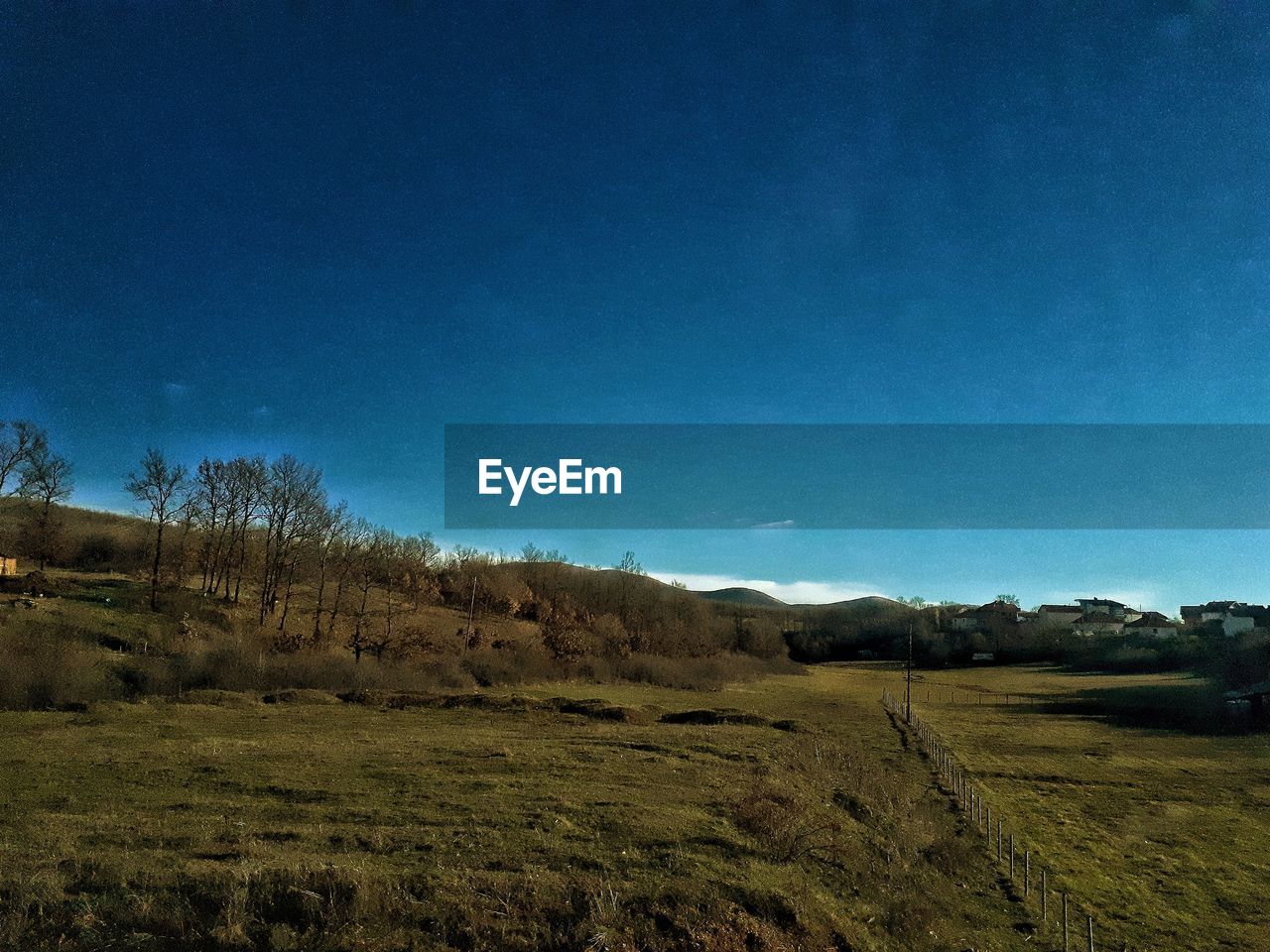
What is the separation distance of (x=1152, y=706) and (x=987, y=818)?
76.5m

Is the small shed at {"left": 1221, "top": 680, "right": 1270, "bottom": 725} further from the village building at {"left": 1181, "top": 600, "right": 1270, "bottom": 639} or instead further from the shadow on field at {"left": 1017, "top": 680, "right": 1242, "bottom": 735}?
the village building at {"left": 1181, "top": 600, "right": 1270, "bottom": 639}

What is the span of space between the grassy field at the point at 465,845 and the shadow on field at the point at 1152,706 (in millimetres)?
57917

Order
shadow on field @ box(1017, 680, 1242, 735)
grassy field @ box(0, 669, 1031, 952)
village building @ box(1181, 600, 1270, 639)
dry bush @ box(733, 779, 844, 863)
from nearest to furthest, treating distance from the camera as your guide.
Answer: grassy field @ box(0, 669, 1031, 952) → dry bush @ box(733, 779, 844, 863) → shadow on field @ box(1017, 680, 1242, 735) → village building @ box(1181, 600, 1270, 639)

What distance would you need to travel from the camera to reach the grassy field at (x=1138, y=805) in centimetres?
2719

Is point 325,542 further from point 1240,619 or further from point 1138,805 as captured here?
point 1240,619

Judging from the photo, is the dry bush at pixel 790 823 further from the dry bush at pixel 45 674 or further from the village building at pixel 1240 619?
the village building at pixel 1240 619

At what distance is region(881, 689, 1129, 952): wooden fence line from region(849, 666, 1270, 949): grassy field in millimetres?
867

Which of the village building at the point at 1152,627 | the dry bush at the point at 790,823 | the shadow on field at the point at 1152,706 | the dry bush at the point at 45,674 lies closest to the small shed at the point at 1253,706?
the shadow on field at the point at 1152,706

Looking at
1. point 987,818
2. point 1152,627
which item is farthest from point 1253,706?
point 1152,627

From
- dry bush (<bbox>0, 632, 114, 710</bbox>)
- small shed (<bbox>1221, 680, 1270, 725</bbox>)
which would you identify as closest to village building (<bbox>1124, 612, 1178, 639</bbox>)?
small shed (<bbox>1221, 680, 1270, 725</bbox>)

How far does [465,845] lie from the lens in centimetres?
1883

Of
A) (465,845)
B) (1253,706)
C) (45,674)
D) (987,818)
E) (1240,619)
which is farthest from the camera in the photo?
(1240,619)

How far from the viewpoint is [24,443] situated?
84.2 metres

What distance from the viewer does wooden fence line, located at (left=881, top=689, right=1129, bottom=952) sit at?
22.5 m
